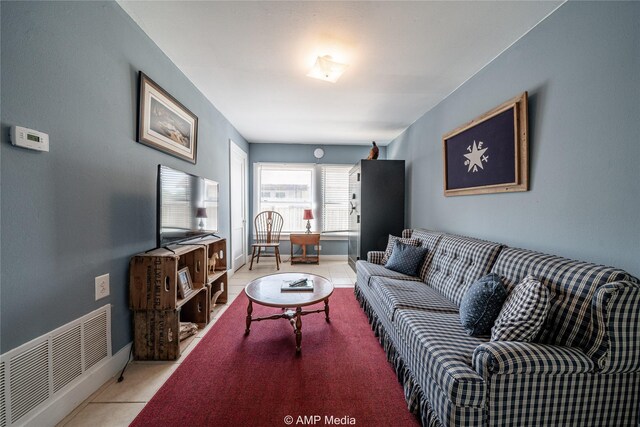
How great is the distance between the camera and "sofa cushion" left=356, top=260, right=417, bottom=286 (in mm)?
2463

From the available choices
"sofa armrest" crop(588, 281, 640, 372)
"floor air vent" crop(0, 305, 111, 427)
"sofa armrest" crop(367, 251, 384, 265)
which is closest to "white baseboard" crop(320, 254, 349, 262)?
"sofa armrest" crop(367, 251, 384, 265)

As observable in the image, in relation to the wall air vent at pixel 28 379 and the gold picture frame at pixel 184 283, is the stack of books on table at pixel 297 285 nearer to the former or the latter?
the gold picture frame at pixel 184 283

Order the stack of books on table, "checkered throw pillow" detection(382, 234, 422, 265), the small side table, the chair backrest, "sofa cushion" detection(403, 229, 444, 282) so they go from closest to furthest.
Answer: the stack of books on table < "sofa cushion" detection(403, 229, 444, 282) < "checkered throw pillow" detection(382, 234, 422, 265) < the small side table < the chair backrest

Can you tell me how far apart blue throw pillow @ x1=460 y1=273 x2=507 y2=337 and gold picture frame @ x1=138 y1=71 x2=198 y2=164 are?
8.39 feet

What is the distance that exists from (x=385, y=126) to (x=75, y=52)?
3.62 m

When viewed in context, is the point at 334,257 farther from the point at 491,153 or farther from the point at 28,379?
the point at 28,379

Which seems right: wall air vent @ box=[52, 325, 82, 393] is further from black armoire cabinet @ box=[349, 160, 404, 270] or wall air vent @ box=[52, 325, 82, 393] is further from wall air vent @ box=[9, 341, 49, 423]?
black armoire cabinet @ box=[349, 160, 404, 270]

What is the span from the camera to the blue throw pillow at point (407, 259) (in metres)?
2.50

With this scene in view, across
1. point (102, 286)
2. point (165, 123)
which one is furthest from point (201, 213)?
point (102, 286)

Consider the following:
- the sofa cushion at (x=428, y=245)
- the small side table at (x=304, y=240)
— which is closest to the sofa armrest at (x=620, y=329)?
the sofa cushion at (x=428, y=245)

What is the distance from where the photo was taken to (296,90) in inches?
107

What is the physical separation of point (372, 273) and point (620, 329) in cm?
168

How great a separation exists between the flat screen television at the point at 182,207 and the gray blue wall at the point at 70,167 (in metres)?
0.22

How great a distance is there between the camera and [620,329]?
1.03 m
